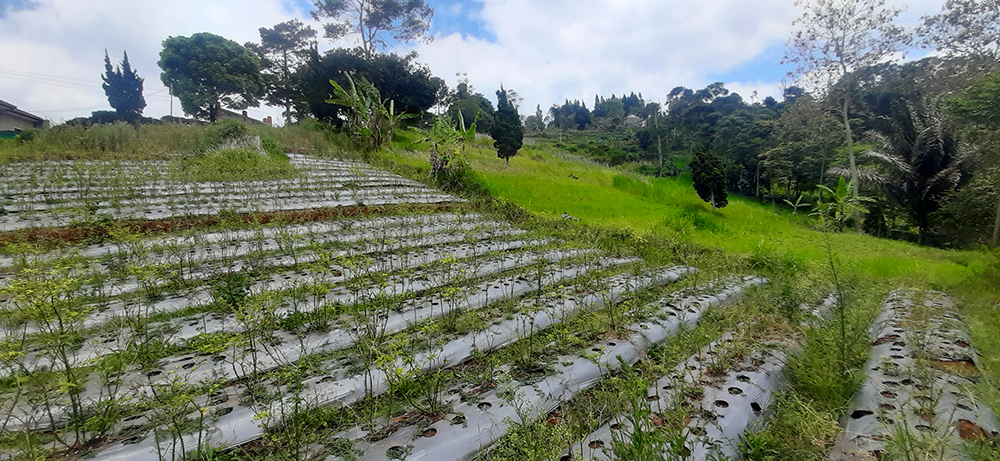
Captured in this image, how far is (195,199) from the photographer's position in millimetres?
4910

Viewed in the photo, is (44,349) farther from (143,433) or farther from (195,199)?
(195,199)

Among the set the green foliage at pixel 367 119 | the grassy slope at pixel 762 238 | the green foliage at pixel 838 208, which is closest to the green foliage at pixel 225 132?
the green foliage at pixel 367 119

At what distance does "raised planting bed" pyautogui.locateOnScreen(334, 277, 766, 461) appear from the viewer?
61.5 inches

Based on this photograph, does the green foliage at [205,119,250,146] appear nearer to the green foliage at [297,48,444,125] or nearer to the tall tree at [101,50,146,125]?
the green foliage at [297,48,444,125]

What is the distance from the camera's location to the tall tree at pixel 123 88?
97.8ft

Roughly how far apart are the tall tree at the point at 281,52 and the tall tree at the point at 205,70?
10.8 feet

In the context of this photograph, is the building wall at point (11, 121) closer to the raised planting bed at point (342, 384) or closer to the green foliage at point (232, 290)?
the green foliage at point (232, 290)

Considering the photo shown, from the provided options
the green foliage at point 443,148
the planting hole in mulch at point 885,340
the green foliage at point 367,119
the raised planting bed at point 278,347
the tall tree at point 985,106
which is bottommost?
the planting hole in mulch at point 885,340

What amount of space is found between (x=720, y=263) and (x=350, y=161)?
8.07 meters

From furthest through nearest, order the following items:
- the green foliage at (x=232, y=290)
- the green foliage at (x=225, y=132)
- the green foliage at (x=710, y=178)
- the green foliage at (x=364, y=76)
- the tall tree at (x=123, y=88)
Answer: the tall tree at (x=123, y=88)
the green foliage at (x=364, y=76)
the green foliage at (x=710, y=178)
the green foliage at (x=225, y=132)
the green foliage at (x=232, y=290)

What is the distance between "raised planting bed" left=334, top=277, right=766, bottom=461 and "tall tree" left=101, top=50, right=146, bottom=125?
41105 millimetres

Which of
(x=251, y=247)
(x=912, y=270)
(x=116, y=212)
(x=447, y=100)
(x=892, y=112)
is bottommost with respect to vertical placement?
(x=912, y=270)

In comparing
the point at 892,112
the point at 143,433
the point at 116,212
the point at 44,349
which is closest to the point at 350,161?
the point at 116,212

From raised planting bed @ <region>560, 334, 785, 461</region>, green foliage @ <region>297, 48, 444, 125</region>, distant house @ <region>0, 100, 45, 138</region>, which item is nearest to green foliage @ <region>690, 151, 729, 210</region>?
raised planting bed @ <region>560, 334, 785, 461</region>
